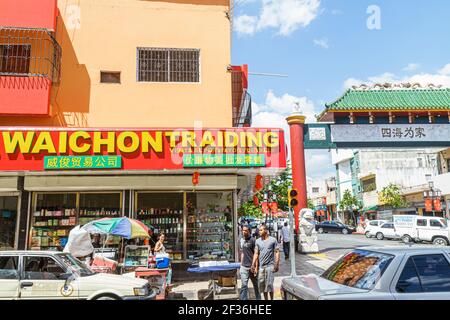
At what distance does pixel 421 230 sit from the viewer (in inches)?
1017

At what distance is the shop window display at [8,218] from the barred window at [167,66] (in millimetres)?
6437

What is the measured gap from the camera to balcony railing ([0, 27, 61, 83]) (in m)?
13.7

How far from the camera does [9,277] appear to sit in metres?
7.24

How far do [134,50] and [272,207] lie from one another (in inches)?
722

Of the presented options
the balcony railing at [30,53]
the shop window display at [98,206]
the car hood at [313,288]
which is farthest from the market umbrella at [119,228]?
the balcony railing at [30,53]

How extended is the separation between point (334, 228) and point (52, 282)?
40.0 m

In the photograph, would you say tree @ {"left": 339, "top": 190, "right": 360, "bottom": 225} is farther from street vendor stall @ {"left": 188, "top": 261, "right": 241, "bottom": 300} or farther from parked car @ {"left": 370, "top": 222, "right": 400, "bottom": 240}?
street vendor stall @ {"left": 188, "top": 261, "right": 241, "bottom": 300}

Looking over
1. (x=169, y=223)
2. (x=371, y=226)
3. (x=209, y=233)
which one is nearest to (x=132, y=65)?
(x=169, y=223)

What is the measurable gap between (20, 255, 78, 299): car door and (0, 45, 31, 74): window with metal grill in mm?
9229

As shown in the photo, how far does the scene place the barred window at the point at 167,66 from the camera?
47.3 ft

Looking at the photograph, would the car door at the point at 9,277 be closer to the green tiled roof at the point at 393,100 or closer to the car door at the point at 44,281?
the car door at the point at 44,281

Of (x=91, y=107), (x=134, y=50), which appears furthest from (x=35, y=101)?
(x=134, y=50)

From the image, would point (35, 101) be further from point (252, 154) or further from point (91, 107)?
point (252, 154)

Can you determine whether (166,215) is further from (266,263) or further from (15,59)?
(15,59)
